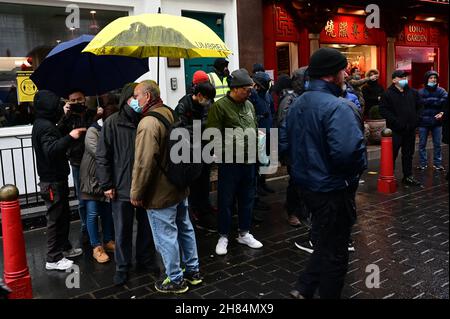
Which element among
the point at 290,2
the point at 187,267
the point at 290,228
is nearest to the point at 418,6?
the point at 290,2

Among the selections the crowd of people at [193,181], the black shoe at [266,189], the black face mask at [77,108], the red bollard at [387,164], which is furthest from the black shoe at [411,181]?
the black face mask at [77,108]

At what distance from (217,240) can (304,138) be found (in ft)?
8.31

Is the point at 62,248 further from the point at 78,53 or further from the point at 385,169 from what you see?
the point at 385,169

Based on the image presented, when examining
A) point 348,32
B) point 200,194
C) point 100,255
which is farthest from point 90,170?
point 348,32

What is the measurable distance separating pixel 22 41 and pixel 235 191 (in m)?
4.96

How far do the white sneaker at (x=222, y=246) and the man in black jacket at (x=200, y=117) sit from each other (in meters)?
0.78

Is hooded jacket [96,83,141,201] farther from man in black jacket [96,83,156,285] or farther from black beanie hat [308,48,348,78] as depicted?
black beanie hat [308,48,348,78]

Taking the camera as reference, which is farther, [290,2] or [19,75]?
[290,2]

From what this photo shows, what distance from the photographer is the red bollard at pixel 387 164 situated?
717cm

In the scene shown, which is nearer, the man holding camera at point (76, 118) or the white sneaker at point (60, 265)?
the white sneaker at point (60, 265)

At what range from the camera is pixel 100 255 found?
485cm

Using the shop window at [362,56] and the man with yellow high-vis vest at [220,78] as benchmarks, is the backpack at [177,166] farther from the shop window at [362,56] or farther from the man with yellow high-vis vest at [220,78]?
the shop window at [362,56]

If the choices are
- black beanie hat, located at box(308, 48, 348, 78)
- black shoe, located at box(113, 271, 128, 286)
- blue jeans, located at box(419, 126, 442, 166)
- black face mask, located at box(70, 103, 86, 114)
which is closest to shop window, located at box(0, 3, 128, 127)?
black face mask, located at box(70, 103, 86, 114)

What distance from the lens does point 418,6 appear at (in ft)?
44.3
